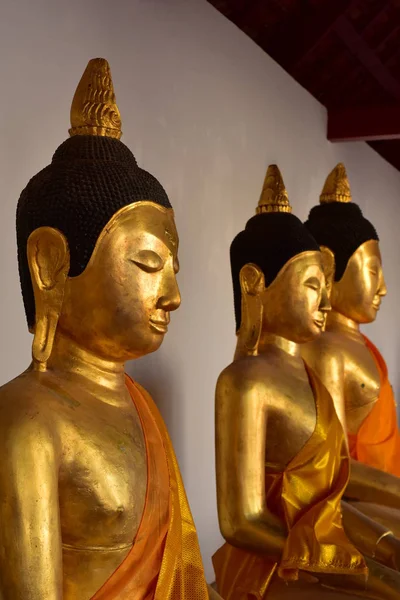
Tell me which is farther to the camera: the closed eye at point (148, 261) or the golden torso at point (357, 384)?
the golden torso at point (357, 384)

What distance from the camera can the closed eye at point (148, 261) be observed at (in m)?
1.58

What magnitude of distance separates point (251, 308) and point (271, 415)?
32cm

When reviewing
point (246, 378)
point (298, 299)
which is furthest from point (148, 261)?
point (298, 299)

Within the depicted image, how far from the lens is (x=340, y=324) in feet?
9.92

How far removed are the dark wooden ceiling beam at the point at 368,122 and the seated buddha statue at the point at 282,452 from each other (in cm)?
218

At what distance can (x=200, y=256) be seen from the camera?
3131 mm

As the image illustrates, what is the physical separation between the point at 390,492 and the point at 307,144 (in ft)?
7.19

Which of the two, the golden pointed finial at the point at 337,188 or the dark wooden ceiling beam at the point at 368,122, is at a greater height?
the dark wooden ceiling beam at the point at 368,122

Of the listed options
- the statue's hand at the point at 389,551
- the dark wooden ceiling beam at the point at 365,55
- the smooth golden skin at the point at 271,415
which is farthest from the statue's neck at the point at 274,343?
the dark wooden ceiling beam at the point at 365,55

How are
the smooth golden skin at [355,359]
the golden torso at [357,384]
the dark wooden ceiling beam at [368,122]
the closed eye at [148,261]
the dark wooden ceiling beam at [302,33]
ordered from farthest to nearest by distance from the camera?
the dark wooden ceiling beam at [368,122] < the dark wooden ceiling beam at [302,33] < the golden torso at [357,384] < the smooth golden skin at [355,359] < the closed eye at [148,261]

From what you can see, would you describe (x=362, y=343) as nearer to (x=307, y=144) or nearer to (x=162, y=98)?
(x=162, y=98)

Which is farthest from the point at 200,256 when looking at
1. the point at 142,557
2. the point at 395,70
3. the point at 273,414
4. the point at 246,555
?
the point at 395,70

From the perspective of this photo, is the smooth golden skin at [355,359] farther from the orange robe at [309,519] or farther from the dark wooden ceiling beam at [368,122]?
the dark wooden ceiling beam at [368,122]

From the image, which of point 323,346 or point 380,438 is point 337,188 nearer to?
point 323,346
